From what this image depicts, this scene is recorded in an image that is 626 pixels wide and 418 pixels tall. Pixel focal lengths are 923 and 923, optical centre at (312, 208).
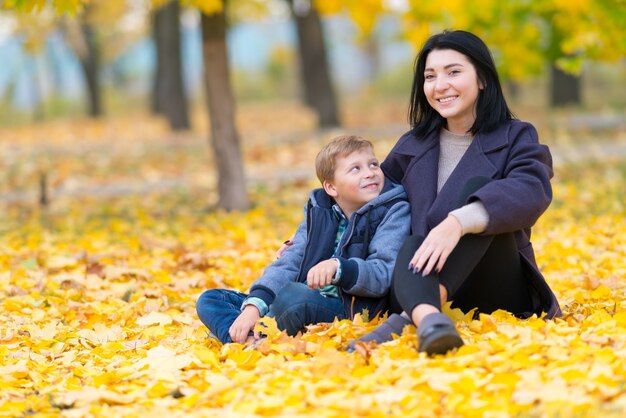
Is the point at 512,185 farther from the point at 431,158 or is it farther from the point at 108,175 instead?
the point at 108,175

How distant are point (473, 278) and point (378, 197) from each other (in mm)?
528

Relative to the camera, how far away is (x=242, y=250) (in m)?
7.02

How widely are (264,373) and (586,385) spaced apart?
46.7 inches

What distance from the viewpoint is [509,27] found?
14414 mm

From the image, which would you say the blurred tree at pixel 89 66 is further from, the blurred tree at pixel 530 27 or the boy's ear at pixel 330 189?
the boy's ear at pixel 330 189

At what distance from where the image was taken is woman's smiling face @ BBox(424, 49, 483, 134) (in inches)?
153

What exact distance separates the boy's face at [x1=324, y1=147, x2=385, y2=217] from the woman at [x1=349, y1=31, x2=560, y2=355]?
0.16 m

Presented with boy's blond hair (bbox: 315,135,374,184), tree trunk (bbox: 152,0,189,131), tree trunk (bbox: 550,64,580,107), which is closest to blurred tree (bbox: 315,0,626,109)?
tree trunk (bbox: 550,64,580,107)

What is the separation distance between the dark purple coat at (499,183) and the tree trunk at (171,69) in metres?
16.0

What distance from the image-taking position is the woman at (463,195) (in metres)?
3.46

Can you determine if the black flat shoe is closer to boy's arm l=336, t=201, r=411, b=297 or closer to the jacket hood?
boy's arm l=336, t=201, r=411, b=297

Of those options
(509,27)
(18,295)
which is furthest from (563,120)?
(18,295)

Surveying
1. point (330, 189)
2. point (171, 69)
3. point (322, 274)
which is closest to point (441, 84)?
point (330, 189)

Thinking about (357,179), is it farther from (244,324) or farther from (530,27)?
(530,27)
